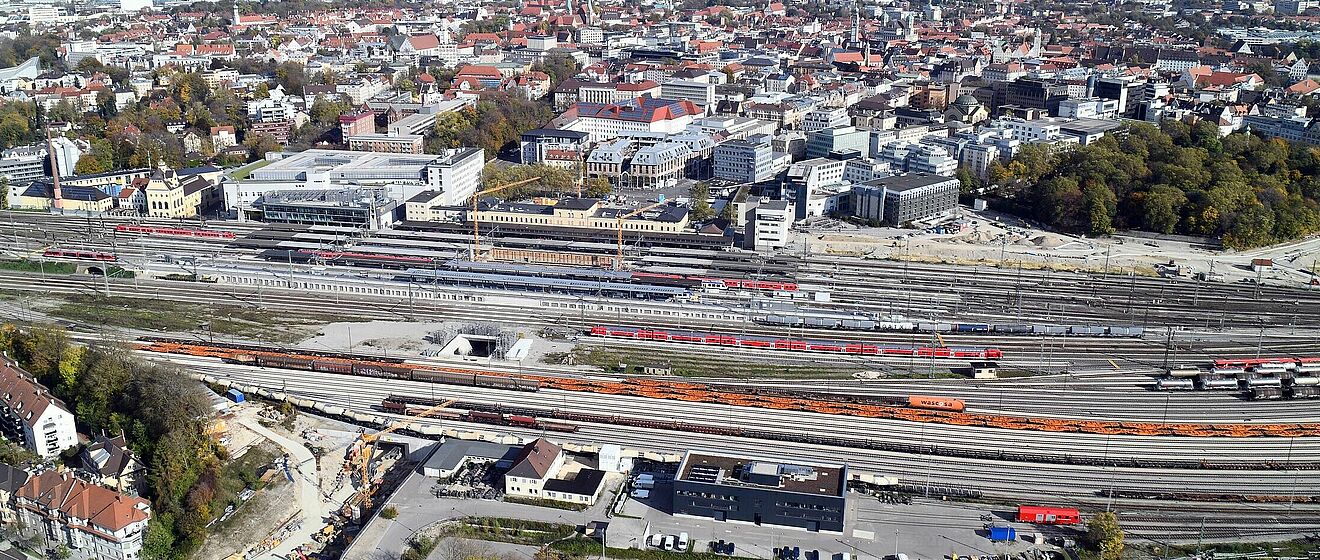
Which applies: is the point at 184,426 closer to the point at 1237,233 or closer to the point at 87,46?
the point at 1237,233

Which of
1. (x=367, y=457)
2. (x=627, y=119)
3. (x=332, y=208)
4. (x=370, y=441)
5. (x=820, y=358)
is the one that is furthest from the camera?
(x=627, y=119)

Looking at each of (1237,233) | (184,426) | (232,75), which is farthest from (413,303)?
(232,75)

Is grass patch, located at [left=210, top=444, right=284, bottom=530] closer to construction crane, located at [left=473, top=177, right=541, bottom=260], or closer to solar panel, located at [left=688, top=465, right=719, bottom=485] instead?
solar panel, located at [left=688, top=465, right=719, bottom=485]

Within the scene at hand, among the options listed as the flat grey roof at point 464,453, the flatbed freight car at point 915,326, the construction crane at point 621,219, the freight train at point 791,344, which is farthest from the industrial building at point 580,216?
the flat grey roof at point 464,453

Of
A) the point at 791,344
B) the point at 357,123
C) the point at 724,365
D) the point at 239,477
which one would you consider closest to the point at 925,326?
the point at 791,344

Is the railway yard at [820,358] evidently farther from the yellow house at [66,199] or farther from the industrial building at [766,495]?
the yellow house at [66,199]

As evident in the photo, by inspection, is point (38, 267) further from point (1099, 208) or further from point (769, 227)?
point (1099, 208)

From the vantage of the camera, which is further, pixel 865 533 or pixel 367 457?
pixel 367 457

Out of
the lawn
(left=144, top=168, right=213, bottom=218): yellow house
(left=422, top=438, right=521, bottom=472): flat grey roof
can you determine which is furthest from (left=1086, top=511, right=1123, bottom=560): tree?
(left=144, top=168, right=213, bottom=218): yellow house
